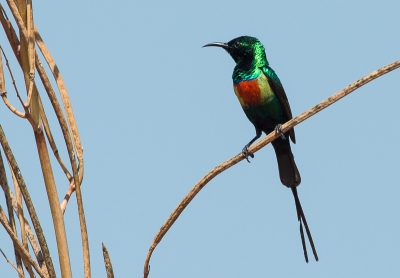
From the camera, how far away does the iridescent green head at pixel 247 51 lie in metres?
5.01

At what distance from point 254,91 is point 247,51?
51cm

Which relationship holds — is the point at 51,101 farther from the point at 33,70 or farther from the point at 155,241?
the point at 155,241

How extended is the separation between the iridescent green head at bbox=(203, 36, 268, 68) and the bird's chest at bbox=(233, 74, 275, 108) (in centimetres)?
20

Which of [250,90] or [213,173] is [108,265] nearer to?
[213,173]

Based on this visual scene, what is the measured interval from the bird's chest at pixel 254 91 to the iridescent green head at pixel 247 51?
20 centimetres

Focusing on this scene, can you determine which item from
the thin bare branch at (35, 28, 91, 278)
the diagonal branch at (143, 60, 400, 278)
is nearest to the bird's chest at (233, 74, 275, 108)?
the diagonal branch at (143, 60, 400, 278)

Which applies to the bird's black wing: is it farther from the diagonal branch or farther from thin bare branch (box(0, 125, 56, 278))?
thin bare branch (box(0, 125, 56, 278))

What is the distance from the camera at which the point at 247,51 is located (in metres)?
5.14

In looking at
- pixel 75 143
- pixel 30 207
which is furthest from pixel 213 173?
pixel 30 207

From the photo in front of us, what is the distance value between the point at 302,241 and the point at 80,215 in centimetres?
207

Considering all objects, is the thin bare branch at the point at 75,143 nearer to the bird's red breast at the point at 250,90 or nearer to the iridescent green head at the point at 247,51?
the bird's red breast at the point at 250,90

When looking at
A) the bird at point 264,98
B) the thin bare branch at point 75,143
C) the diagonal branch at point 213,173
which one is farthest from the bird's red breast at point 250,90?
the thin bare branch at point 75,143

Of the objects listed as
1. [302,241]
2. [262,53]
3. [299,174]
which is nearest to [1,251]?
[302,241]

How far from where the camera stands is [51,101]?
161 cm
